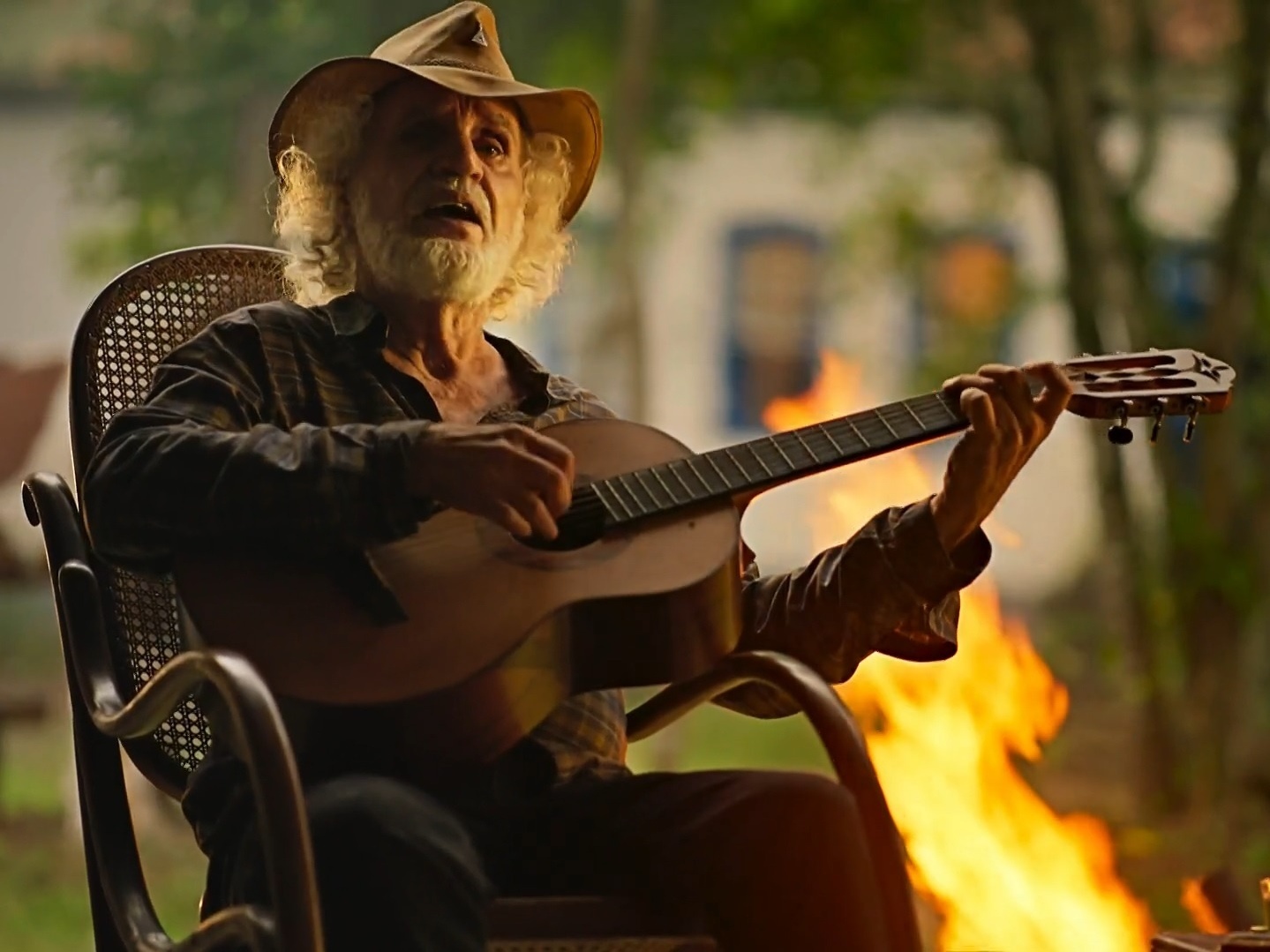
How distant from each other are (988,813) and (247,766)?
174 centimetres

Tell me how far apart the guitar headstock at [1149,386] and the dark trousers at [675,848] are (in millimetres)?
547

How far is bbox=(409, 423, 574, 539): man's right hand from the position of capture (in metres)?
2.12

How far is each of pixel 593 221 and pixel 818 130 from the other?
1676mm

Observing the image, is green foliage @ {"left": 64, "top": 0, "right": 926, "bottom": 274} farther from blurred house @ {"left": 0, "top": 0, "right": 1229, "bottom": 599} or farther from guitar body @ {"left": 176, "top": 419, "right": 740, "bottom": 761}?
guitar body @ {"left": 176, "top": 419, "right": 740, "bottom": 761}

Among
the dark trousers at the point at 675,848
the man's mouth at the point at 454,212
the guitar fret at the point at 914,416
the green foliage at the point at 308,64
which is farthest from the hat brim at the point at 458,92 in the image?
the green foliage at the point at 308,64

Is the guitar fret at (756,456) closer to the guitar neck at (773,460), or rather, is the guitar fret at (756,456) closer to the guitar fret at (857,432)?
the guitar neck at (773,460)

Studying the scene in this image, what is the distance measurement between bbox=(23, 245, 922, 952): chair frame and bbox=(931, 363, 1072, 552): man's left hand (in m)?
0.31

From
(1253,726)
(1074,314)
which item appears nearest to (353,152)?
(1074,314)

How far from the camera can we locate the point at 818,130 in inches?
417

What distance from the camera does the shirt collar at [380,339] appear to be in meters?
2.48

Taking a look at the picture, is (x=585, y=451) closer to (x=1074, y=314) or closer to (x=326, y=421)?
(x=326, y=421)

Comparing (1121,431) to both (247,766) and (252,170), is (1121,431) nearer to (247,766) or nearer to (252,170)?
(247,766)

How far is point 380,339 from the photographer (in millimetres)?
2492

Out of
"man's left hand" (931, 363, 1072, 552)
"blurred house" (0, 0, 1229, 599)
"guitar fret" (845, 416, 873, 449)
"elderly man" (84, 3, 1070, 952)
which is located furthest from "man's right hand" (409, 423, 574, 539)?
"blurred house" (0, 0, 1229, 599)
